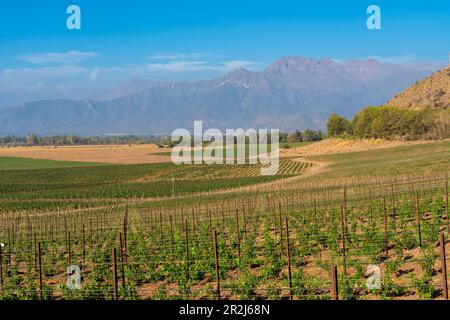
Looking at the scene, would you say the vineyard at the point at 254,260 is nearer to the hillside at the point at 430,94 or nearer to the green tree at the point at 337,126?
the hillside at the point at 430,94

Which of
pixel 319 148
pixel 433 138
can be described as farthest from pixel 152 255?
pixel 319 148

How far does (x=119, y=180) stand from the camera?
8200 centimetres

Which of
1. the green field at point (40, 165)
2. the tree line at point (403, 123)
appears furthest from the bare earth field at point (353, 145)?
the green field at point (40, 165)

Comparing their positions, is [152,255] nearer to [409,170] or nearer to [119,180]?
[409,170]

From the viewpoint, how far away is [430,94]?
136 m

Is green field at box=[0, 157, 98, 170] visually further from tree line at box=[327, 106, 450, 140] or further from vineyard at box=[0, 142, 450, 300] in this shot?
vineyard at box=[0, 142, 450, 300]

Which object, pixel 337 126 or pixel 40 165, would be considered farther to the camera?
pixel 337 126

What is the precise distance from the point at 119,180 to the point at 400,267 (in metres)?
69.4

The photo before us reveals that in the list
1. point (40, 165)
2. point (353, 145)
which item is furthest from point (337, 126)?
point (40, 165)

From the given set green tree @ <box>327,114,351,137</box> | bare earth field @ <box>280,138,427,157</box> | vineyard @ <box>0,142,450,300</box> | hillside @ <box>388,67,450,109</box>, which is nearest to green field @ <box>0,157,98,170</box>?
bare earth field @ <box>280,138,427,157</box>

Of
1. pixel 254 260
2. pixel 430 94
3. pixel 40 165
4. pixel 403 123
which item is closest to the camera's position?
pixel 254 260

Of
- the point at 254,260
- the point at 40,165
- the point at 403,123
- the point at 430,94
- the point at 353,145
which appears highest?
the point at 430,94

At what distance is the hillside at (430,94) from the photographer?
422 ft

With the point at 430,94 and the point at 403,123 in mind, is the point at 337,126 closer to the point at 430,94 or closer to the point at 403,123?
the point at 430,94
